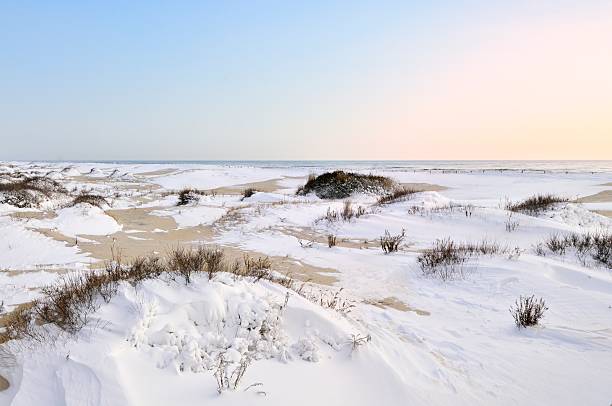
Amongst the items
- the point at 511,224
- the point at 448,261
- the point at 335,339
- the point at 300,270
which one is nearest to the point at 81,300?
the point at 335,339


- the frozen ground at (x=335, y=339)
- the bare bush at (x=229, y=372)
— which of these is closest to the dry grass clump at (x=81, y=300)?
the frozen ground at (x=335, y=339)

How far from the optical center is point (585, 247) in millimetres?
9047

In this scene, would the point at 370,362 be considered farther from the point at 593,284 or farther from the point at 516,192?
the point at 516,192

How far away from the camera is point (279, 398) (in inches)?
114

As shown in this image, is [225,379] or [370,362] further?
[370,362]

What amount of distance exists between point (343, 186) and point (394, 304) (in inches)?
698

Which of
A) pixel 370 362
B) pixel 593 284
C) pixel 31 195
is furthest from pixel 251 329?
pixel 31 195

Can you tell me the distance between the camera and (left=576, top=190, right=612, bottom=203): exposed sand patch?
23.2 m

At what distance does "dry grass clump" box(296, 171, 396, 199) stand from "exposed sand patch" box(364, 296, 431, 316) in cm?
1664

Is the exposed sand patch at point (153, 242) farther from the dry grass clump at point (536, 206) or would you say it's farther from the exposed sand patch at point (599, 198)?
the exposed sand patch at point (599, 198)

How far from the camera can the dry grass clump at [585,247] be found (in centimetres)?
833

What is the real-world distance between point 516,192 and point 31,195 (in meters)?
29.3

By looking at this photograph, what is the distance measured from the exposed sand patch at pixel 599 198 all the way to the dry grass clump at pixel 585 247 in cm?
1557

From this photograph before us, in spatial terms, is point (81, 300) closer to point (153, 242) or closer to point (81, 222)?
point (153, 242)
